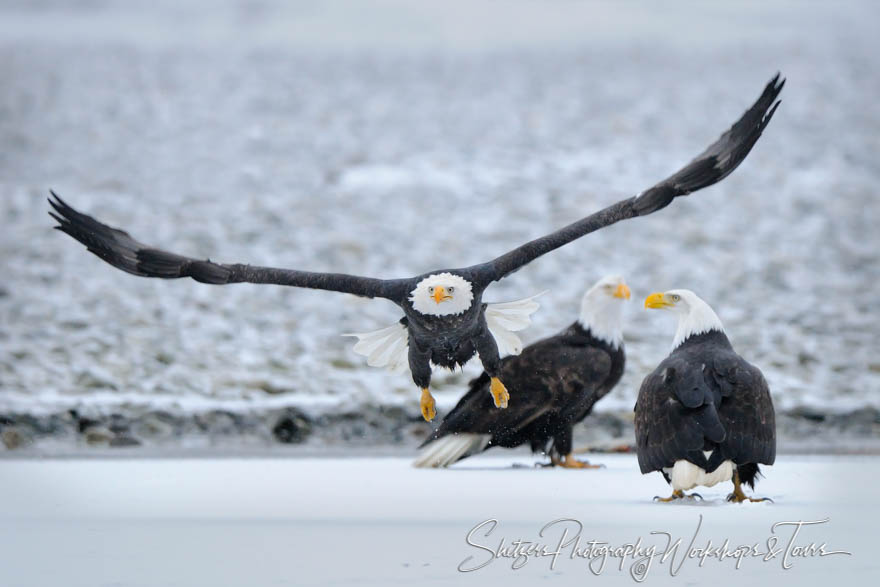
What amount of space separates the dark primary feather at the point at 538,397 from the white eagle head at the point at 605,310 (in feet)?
0.49

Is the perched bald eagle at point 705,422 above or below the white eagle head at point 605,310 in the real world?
below

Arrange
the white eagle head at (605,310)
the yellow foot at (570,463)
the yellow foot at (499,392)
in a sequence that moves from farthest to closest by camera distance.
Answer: the white eagle head at (605,310), the yellow foot at (570,463), the yellow foot at (499,392)

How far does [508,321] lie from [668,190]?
133 cm

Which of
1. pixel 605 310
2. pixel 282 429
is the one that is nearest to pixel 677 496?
pixel 605 310

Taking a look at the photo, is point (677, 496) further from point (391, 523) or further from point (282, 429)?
point (282, 429)

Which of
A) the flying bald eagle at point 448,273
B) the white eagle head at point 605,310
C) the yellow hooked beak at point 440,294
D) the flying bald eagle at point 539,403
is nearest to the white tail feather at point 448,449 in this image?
the flying bald eagle at point 539,403

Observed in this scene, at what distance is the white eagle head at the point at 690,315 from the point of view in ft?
20.5

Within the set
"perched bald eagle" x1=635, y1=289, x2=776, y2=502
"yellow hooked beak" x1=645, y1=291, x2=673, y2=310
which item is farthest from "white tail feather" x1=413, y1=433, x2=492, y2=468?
"perched bald eagle" x1=635, y1=289, x2=776, y2=502

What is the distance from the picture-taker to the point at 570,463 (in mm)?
7645

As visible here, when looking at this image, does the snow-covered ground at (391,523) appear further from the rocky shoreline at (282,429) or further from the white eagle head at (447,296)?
the rocky shoreline at (282,429)

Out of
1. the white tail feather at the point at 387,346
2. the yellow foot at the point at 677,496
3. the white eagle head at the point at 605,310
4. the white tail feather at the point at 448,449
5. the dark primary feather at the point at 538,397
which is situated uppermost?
the white eagle head at the point at 605,310

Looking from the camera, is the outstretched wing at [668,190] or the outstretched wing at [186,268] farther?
the outstretched wing at [186,268]

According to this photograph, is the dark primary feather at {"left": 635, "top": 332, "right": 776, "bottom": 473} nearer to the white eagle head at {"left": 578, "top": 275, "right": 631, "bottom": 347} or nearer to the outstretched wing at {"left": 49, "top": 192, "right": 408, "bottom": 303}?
the outstretched wing at {"left": 49, "top": 192, "right": 408, "bottom": 303}

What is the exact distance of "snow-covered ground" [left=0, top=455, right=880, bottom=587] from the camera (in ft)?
13.8
